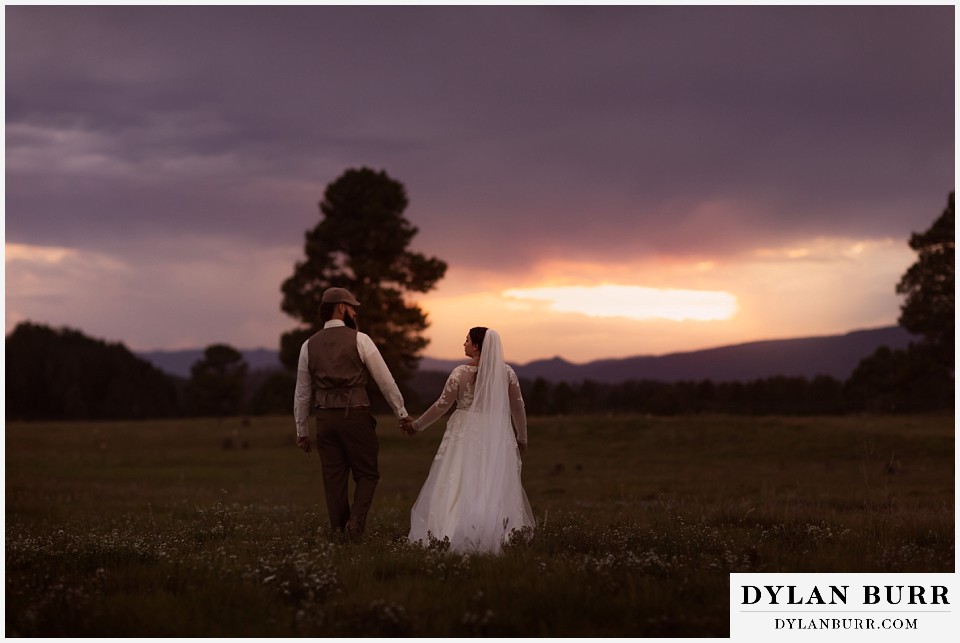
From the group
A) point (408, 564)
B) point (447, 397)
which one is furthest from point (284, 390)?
point (408, 564)

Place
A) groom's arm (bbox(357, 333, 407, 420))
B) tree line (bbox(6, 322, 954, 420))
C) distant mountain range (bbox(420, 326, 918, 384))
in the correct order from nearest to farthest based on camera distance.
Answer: groom's arm (bbox(357, 333, 407, 420)) < tree line (bbox(6, 322, 954, 420)) < distant mountain range (bbox(420, 326, 918, 384))

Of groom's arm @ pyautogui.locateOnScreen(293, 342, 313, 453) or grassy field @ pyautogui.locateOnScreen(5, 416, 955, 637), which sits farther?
groom's arm @ pyautogui.locateOnScreen(293, 342, 313, 453)

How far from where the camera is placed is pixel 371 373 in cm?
1097

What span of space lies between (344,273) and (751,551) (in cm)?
3986

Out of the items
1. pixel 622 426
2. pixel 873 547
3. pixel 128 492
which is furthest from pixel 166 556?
pixel 622 426

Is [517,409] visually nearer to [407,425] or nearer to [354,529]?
[407,425]

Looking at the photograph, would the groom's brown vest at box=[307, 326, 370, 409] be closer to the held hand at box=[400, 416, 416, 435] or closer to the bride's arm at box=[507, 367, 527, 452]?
the held hand at box=[400, 416, 416, 435]

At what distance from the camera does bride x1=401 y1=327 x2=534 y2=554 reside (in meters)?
10.4

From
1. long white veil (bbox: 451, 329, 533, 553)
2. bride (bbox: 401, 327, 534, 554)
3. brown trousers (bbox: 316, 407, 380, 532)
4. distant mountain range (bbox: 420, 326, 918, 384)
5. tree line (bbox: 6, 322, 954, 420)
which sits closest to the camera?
long white veil (bbox: 451, 329, 533, 553)

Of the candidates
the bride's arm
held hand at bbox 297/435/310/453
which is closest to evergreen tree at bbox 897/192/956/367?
the bride's arm

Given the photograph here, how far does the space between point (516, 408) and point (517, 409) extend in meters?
0.02

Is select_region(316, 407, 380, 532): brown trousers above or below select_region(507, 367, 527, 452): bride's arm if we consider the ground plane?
below

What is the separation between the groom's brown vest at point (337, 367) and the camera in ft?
35.7

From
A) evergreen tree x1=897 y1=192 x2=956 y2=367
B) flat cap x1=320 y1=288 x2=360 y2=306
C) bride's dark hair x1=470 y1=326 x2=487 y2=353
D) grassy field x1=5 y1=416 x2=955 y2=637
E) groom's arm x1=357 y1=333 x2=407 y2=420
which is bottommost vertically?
grassy field x1=5 y1=416 x2=955 y2=637
